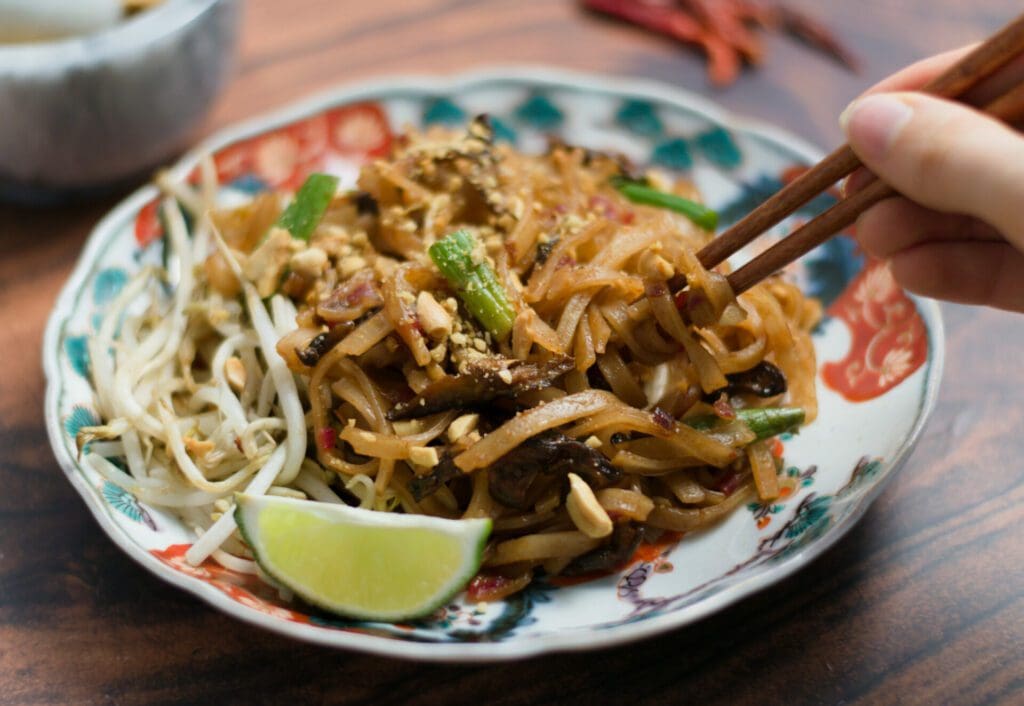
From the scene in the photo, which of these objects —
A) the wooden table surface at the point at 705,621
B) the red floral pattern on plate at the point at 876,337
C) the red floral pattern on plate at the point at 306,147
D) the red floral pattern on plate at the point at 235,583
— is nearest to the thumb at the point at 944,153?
the red floral pattern on plate at the point at 876,337

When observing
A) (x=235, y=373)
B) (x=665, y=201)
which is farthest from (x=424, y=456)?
(x=665, y=201)

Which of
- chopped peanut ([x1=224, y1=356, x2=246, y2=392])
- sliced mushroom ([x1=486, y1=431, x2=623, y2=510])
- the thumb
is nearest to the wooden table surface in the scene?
sliced mushroom ([x1=486, y1=431, x2=623, y2=510])

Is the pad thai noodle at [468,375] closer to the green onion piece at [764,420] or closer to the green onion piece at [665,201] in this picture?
the green onion piece at [764,420]

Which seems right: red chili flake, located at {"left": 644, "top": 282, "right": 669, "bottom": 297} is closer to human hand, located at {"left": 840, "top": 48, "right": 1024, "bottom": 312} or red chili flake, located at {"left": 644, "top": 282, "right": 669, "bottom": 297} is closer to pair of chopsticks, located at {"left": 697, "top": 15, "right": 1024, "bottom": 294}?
pair of chopsticks, located at {"left": 697, "top": 15, "right": 1024, "bottom": 294}

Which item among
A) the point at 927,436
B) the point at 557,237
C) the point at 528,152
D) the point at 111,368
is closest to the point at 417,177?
the point at 557,237

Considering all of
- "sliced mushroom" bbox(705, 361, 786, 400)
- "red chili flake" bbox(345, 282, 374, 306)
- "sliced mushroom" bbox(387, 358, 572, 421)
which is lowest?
"sliced mushroom" bbox(705, 361, 786, 400)

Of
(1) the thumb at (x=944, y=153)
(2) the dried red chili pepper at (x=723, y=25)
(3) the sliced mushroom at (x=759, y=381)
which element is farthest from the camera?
(2) the dried red chili pepper at (x=723, y=25)
